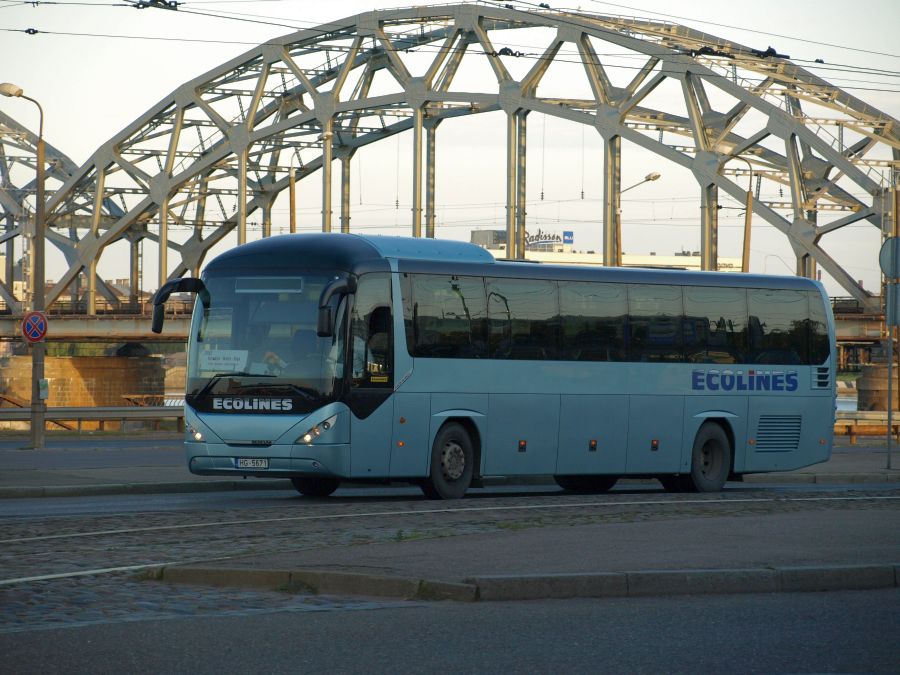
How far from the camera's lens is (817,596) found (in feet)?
33.0

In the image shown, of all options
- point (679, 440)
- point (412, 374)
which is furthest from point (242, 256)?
point (679, 440)

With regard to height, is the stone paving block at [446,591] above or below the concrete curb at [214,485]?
above

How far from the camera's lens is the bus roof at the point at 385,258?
1870cm

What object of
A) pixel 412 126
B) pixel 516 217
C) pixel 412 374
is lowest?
pixel 412 374

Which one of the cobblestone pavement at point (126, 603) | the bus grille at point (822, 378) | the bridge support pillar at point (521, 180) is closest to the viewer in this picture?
the cobblestone pavement at point (126, 603)

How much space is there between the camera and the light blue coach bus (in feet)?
59.7

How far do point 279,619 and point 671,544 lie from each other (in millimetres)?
4389

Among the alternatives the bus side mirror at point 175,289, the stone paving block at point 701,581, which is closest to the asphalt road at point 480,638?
the stone paving block at point 701,581

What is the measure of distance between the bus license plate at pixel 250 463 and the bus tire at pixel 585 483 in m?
6.02

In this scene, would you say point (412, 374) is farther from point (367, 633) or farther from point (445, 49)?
point (445, 49)

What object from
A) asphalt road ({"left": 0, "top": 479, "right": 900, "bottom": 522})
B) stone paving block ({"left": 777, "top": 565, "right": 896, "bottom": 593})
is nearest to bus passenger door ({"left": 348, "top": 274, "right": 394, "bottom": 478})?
asphalt road ({"left": 0, "top": 479, "right": 900, "bottom": 522})

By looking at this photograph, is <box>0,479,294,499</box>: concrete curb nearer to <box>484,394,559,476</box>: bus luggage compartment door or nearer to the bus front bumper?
the bus front bumper

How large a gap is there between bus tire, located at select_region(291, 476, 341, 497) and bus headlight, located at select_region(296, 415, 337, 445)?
6.28 ft

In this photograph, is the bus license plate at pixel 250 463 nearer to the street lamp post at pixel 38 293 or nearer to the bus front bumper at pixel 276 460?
the bus front bumper at pixel 276 460
